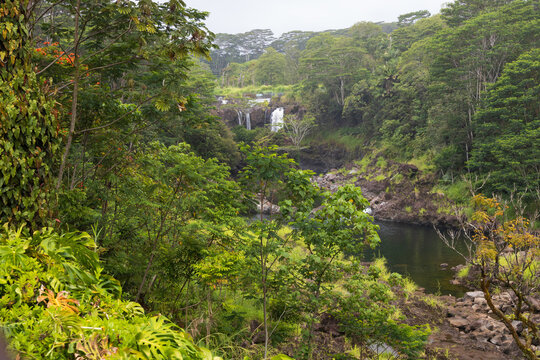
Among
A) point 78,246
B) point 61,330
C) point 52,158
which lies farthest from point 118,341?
point 52,158

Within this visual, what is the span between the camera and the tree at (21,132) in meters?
1.91

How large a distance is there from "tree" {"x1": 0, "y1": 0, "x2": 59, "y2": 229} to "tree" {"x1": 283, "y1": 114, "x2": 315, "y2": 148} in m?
30.5

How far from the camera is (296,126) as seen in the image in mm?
32781

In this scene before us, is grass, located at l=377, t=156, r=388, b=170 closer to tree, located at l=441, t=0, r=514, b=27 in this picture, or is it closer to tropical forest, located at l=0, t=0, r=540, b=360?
tree, located at l=441, t=0, r=514, b=27

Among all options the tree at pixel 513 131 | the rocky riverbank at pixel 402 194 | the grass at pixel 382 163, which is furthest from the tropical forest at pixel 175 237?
the grass at pixel 382 163

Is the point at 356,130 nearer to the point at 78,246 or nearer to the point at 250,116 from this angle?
the point at 250,116

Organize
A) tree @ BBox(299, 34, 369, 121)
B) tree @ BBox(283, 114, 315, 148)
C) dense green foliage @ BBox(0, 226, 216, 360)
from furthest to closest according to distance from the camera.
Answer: tree @ BBox(299, 34, 369, 121) < tree @ BBox(283, 114, 315, 148) < dense green foliage @ BBox(0, 226, 216, 360)

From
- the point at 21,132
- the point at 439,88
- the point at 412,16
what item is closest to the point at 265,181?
the point at 21,132

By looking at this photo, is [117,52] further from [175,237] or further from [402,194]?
[402,194]

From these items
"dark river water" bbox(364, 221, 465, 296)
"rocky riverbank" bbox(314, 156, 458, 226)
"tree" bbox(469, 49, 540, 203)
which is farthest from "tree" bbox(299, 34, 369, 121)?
"dark river water" bbox(364, 221, 465, 296)

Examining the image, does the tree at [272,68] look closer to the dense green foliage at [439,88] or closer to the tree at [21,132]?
the dense green foliage at [439,88]

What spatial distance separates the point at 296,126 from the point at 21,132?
103ft

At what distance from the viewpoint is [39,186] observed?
2.19 m

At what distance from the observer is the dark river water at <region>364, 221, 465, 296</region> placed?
1118cm
